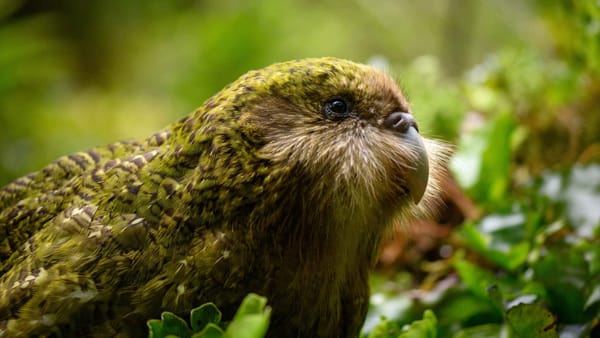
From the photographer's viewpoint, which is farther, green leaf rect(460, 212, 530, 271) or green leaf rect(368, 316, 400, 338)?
green leaf rect(460, 212, 530, 271)

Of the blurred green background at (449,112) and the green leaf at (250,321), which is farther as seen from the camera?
the blurred green background at (449,112)

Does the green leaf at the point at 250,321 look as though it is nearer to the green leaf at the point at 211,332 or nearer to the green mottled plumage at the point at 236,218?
the green leaf at the point at 211,332

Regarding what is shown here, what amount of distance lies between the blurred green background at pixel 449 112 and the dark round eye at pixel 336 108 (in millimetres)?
343

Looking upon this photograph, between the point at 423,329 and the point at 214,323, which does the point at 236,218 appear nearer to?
the point at 214,323

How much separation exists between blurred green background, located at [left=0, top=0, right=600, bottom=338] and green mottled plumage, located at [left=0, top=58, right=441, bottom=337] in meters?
0.18

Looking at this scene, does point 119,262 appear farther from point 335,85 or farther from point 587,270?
point 587,270

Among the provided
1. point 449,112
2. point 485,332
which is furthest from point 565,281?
point 449,112

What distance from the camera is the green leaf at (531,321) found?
1.19 m

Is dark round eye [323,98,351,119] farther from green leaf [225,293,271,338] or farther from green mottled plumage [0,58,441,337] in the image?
green leaf [225,293,271,338]

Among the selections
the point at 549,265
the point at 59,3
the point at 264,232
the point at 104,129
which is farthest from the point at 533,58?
the point at 59,3

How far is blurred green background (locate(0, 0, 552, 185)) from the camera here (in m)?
3.64

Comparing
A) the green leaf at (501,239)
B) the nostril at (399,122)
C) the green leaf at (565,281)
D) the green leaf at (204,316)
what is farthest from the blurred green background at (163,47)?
the green leaf at (204,316)

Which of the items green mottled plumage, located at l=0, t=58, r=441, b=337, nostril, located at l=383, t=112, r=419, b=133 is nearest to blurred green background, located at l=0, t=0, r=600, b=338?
green mottled plumage, located at l=0, t=58, r=441, b=337

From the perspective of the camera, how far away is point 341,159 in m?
1.17
